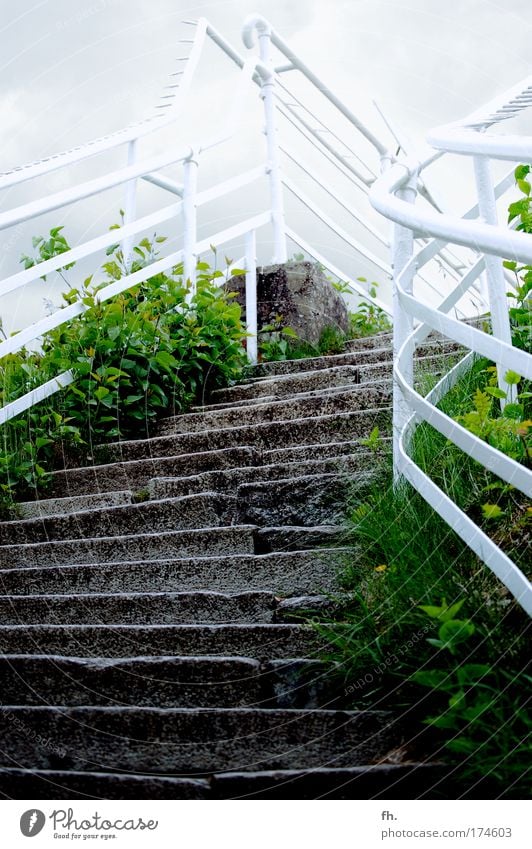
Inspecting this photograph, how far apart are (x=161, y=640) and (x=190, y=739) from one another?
0.42 metres

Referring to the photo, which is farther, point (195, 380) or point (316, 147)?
point (316, 147)

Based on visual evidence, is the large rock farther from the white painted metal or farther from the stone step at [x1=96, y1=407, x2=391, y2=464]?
the stone step at [x1=96, y1=407, x2=391, y2=464]

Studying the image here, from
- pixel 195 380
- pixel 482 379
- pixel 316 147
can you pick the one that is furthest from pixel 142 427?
pixel 316 147

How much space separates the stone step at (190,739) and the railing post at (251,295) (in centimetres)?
289

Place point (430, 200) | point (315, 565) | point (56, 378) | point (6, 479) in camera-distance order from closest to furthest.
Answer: point (315, 565) → point (6, 479) → point (56, 378) → point (430, 200)

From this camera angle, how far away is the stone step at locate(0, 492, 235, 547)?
2979 millimetres

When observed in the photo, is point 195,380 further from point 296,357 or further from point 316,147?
point 316,147

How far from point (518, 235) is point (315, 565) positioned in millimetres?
1091

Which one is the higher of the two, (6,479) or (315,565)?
(6,479)

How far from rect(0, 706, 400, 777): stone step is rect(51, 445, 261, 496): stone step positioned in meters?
1.50

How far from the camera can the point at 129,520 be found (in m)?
3.10

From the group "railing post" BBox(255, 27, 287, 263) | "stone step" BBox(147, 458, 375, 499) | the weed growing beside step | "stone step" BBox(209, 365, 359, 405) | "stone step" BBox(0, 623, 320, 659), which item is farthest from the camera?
"railing post" BBox(255, 27, 287, 263)

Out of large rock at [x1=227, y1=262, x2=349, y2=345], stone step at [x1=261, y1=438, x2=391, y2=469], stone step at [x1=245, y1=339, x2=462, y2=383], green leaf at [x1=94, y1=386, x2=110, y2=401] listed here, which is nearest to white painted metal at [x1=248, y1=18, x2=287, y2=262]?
large rock at [x1=227, y1=262, x2=349, y2=345]

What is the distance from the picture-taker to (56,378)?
3824 millimetres
